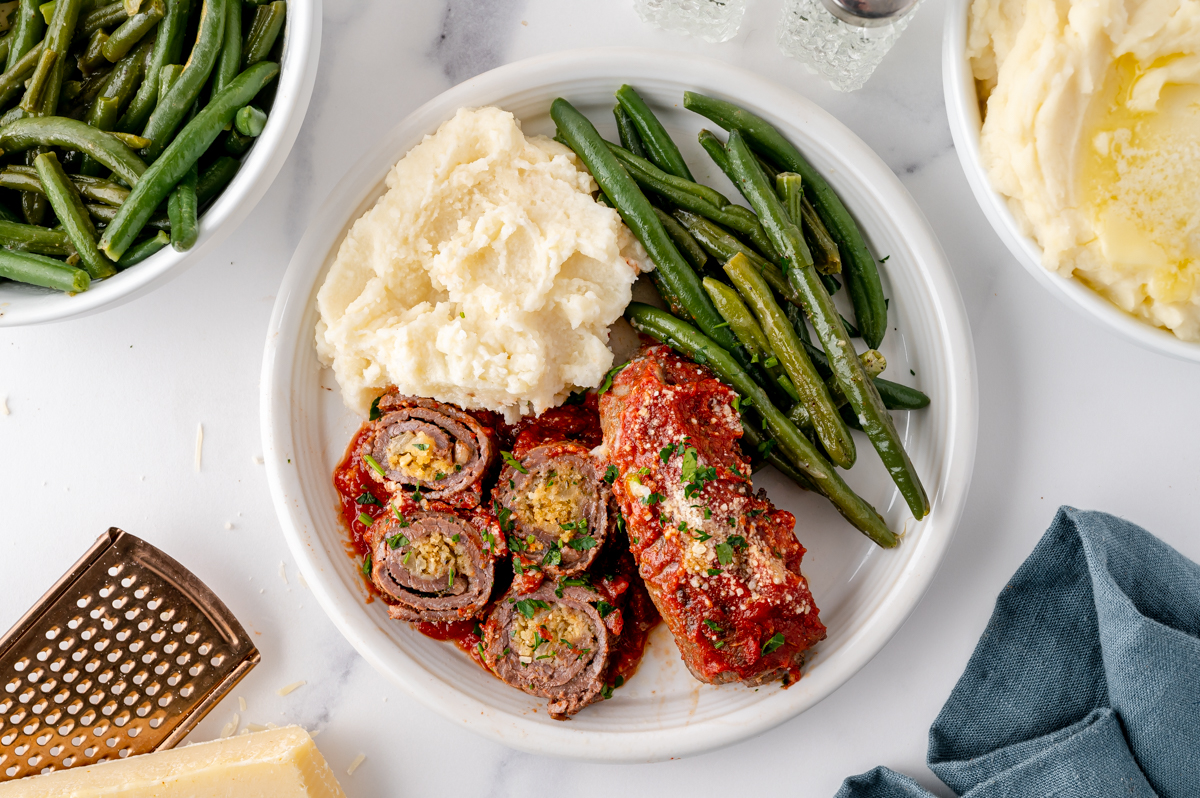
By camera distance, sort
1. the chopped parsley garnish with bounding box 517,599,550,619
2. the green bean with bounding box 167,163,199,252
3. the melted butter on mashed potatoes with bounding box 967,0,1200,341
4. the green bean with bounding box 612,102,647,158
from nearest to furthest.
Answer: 1. the melted butter on mashed potatoes with bounding box 967,0,1200,341
2. the green bean with bounding box 167,163,199,252
3. the chopped parsley garnish with bounding box 517,599,550,619
4. the green bean with bounding box 612,102,647,158

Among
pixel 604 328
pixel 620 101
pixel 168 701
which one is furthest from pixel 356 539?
pixel 620 101

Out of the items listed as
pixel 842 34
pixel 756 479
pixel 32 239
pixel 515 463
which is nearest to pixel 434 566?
pixel 515 463

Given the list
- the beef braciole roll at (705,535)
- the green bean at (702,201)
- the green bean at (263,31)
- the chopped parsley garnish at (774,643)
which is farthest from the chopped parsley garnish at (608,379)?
the green bean at (263,31)

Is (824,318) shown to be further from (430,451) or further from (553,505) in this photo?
(430,451)

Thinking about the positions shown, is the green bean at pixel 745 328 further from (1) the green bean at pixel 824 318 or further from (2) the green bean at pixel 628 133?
(2) the green bean at pixel 628 133

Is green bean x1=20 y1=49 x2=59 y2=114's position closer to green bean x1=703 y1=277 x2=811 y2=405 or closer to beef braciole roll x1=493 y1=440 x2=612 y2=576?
beef braciole roll x1=493 y1=440 x2=612 y2=576

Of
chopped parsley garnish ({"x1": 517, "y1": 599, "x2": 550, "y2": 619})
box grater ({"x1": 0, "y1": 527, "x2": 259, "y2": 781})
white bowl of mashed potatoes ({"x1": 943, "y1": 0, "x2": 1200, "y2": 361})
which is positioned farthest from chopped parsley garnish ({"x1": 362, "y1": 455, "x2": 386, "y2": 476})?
white bowl of mashed potatoes ({"x1": 943, "y1": 0, "x2": 1200, "y2": 361})
